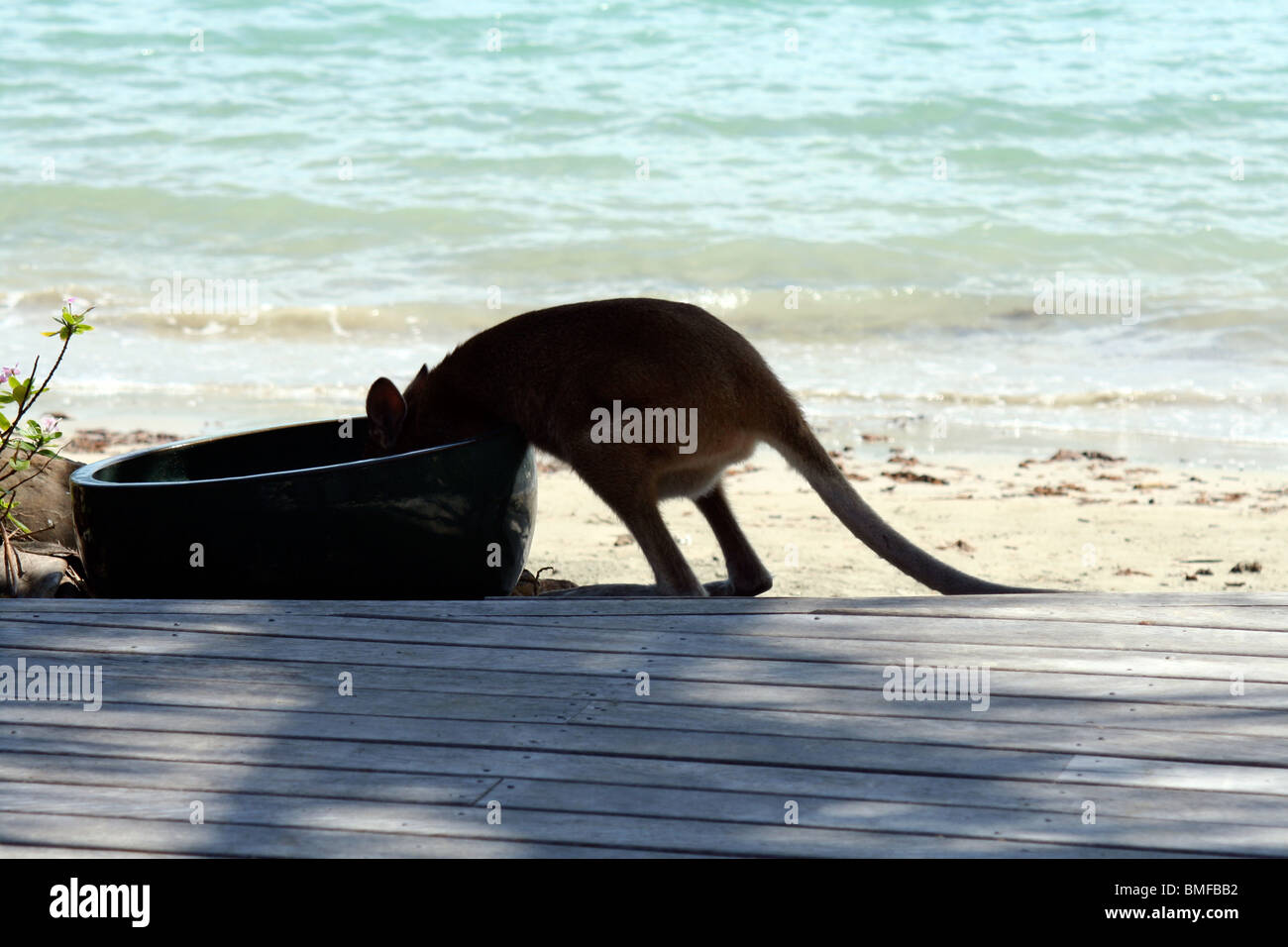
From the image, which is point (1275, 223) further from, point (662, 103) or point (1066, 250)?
point (662, 103)

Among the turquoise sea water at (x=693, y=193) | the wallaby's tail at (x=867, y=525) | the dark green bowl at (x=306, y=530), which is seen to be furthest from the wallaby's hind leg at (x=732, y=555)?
the turquoise sea water at (x=693, y=193)

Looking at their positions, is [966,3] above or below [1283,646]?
above

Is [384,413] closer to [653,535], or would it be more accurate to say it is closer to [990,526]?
[653,535]

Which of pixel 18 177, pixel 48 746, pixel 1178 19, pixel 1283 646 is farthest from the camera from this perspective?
pixel 1178 19

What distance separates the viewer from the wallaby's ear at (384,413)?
4.43 meters

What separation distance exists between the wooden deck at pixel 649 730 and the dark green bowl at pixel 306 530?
10.9 inches

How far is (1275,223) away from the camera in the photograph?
1509 cm

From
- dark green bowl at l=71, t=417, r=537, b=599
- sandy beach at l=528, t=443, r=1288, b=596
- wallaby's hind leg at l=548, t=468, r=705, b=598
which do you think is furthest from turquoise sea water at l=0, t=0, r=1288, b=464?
dark green bowl at l=71, t=417, r=537, b=599

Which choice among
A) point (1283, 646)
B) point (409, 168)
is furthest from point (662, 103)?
point (1283, 646)

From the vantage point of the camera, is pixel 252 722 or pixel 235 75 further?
pixel 235 75

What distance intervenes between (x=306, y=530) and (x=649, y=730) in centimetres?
138

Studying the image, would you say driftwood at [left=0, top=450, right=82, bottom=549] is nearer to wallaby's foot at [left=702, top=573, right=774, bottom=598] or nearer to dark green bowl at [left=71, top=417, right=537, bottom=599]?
dark green bowl at [left=71, top=417, right=537, bottom=599]

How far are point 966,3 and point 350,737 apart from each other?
912 inches

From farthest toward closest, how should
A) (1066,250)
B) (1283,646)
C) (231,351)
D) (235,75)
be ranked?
(235,75) → (1066,250) → (231,351) → (1283,646)
